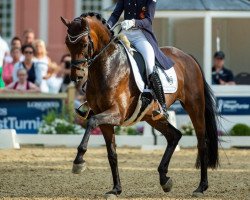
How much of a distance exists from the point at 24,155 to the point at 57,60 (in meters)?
11.8

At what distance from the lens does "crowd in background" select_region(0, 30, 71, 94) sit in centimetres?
1966

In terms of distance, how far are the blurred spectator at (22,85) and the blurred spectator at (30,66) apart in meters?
0.34

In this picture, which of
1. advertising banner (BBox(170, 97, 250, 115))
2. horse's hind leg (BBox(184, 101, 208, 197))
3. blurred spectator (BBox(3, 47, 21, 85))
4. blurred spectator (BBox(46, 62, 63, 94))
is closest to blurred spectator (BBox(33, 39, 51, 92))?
blurred spectator (BBox(46, 62, 63, 94))

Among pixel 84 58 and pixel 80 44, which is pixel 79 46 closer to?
pixel 80 44

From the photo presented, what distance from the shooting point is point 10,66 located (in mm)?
20672

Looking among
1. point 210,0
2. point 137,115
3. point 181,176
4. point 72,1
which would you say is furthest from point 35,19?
point 137,115

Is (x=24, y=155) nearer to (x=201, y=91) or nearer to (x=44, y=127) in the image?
(x=44, y=127)

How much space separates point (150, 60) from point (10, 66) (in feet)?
32.1

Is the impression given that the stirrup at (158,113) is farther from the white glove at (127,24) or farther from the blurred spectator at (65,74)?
the blurred spectator at (65,74)

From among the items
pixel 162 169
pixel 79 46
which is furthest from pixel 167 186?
pixel 79 46

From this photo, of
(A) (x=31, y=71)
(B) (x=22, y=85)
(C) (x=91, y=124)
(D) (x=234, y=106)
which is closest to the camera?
(C) (x=91, y=124)

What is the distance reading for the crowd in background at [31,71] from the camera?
1966 centimetres

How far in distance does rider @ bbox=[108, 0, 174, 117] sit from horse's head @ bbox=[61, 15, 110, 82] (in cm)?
91

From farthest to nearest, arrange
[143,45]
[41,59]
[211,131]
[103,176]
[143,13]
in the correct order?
[41,59], [103,176], [211,131], [143,13], [143,45]
